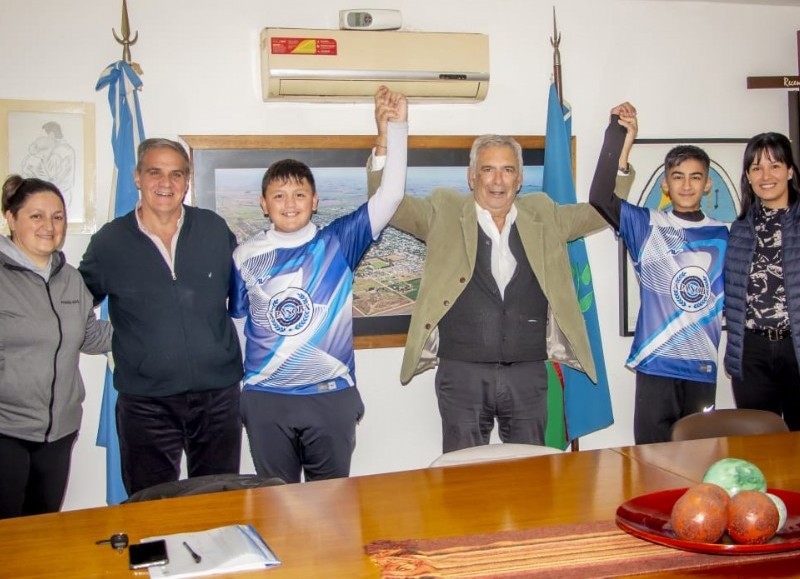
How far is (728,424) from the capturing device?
2754 millimetres

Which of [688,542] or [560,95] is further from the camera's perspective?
[560,95]

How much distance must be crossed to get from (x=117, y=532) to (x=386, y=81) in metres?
2.41

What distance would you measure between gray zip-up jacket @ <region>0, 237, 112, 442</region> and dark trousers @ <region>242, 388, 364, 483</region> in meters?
0.61

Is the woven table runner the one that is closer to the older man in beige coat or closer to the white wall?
the older man in beige coat

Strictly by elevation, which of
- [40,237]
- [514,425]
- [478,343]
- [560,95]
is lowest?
[514,425]

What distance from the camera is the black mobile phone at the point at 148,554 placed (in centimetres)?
163

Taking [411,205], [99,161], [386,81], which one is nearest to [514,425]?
[411,205]

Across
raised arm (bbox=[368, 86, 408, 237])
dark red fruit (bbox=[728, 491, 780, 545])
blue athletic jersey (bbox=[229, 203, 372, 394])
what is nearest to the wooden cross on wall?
raised arm (bbox=[368, 86, 408, 237])

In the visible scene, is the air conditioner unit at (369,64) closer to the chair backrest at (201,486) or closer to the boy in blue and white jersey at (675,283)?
the boy in blue and white jersey at (675,283)

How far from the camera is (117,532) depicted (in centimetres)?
183

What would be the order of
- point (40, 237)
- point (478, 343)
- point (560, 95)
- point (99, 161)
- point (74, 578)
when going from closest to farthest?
point (74, 578) < point (40, 237) < point (478, 343) < point (99, 161) < point (560, 95)

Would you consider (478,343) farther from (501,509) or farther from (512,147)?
(501,509)

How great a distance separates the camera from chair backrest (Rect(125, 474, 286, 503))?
2188mm

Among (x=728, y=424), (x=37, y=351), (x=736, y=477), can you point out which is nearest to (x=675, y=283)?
(x=728, y=424)
